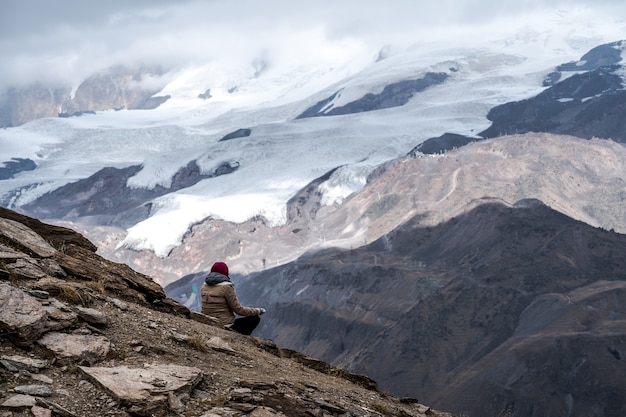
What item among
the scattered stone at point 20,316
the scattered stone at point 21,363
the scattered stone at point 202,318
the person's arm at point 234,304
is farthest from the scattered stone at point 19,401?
the person's arm at point 234,304

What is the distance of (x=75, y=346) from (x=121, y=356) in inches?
23.6

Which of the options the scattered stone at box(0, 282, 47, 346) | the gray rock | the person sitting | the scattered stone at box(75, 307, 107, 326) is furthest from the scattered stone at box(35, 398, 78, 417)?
the person sitting

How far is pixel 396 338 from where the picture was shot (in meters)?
140

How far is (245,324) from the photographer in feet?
57.8

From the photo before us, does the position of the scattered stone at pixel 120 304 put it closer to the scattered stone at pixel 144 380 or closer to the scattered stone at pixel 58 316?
the scattered stone at pixel 58 316

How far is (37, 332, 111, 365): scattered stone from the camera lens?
12.3 meters

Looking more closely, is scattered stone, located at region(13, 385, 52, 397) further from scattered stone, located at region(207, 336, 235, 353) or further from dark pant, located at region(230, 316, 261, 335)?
dark pant, located at region(230, 316, 261, 335)

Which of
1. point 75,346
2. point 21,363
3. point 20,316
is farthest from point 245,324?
point 21,363

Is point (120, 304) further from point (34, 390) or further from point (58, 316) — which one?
point (34, 390)

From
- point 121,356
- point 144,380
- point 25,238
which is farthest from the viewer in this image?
point 25,238

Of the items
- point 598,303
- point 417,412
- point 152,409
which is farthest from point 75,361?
point 598,303

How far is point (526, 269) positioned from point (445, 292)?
11.5 metres

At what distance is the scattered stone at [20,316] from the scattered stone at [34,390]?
102 cm

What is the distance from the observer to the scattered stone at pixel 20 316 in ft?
40.3
